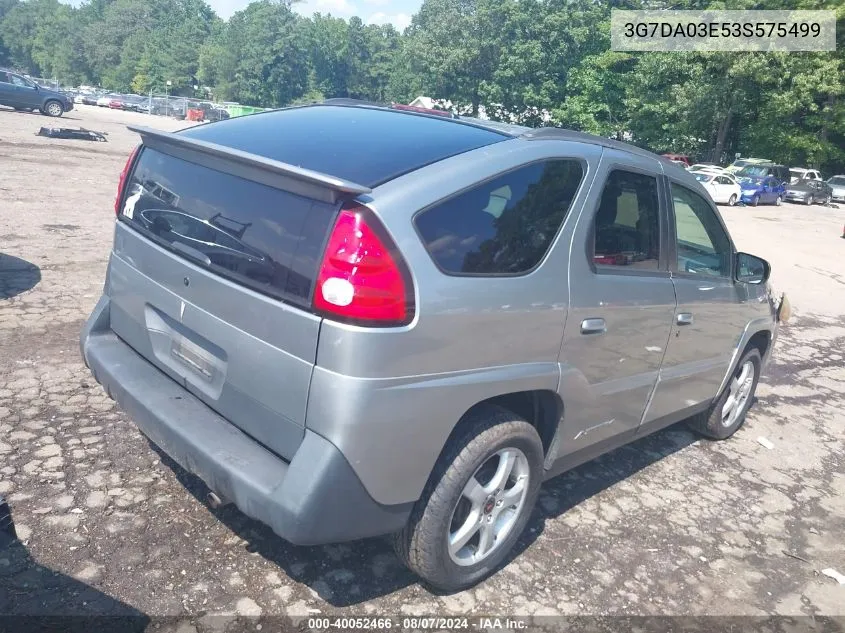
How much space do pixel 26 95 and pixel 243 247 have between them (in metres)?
32.4

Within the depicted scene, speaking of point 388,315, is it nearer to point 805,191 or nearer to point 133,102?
point 805,191

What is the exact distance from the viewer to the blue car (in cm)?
3059

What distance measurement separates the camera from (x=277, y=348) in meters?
2.52

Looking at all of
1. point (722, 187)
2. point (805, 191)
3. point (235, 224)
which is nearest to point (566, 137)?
point (235, 224)

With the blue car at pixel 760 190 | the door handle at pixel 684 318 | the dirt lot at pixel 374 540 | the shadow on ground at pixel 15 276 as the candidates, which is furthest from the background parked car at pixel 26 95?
the door handle at pixel 684 318

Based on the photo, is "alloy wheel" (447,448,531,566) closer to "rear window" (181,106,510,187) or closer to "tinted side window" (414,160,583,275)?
"tinted side window" (414,160,583,275)

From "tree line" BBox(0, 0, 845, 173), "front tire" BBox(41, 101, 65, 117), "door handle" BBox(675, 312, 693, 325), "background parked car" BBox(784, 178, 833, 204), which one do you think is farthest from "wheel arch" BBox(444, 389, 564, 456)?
"tree line" BBox(0, 0, 845, 173)

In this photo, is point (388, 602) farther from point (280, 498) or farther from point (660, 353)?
point (660, 353)

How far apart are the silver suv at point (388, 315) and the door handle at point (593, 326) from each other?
11mm

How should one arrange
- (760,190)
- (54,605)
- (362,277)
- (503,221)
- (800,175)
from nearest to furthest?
(362,277), (54,605), (503,221), (760,190), (800,175)

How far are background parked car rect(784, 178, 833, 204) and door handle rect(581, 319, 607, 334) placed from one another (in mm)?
35878

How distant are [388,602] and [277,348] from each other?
1.18 m

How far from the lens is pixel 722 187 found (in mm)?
28859

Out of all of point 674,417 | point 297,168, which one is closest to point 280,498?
point 297,168
